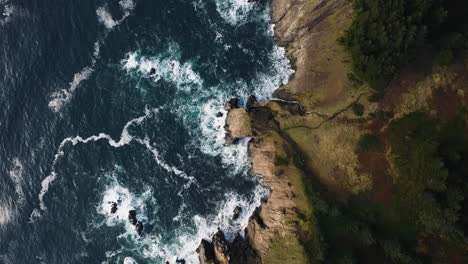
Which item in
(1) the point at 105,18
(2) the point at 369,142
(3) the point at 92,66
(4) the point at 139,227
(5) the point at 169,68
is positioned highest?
(1) the point at 105,18

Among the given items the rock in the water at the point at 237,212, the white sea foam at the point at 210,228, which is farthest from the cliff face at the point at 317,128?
the rock in the water at the point at 237,212

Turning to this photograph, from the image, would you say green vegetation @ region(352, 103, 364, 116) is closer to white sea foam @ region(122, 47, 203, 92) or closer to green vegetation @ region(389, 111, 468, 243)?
green vegetation @ region(389, 111, 468, 243)

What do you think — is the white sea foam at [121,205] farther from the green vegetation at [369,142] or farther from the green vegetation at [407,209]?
the green vegetation at [369,142]

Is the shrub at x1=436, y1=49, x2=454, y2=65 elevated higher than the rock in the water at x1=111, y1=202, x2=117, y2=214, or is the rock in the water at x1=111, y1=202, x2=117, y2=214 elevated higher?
the shrub at x1=436, y1=49, x2=454, y2=65

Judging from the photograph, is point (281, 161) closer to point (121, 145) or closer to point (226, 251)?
point (226, 251)

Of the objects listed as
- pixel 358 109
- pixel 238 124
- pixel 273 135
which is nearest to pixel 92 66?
pixel 238 124

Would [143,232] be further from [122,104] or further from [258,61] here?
[258,61]

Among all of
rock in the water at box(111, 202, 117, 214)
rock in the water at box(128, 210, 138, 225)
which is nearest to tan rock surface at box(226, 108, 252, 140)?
rock in the water at box(128, 210, 138, 225)
